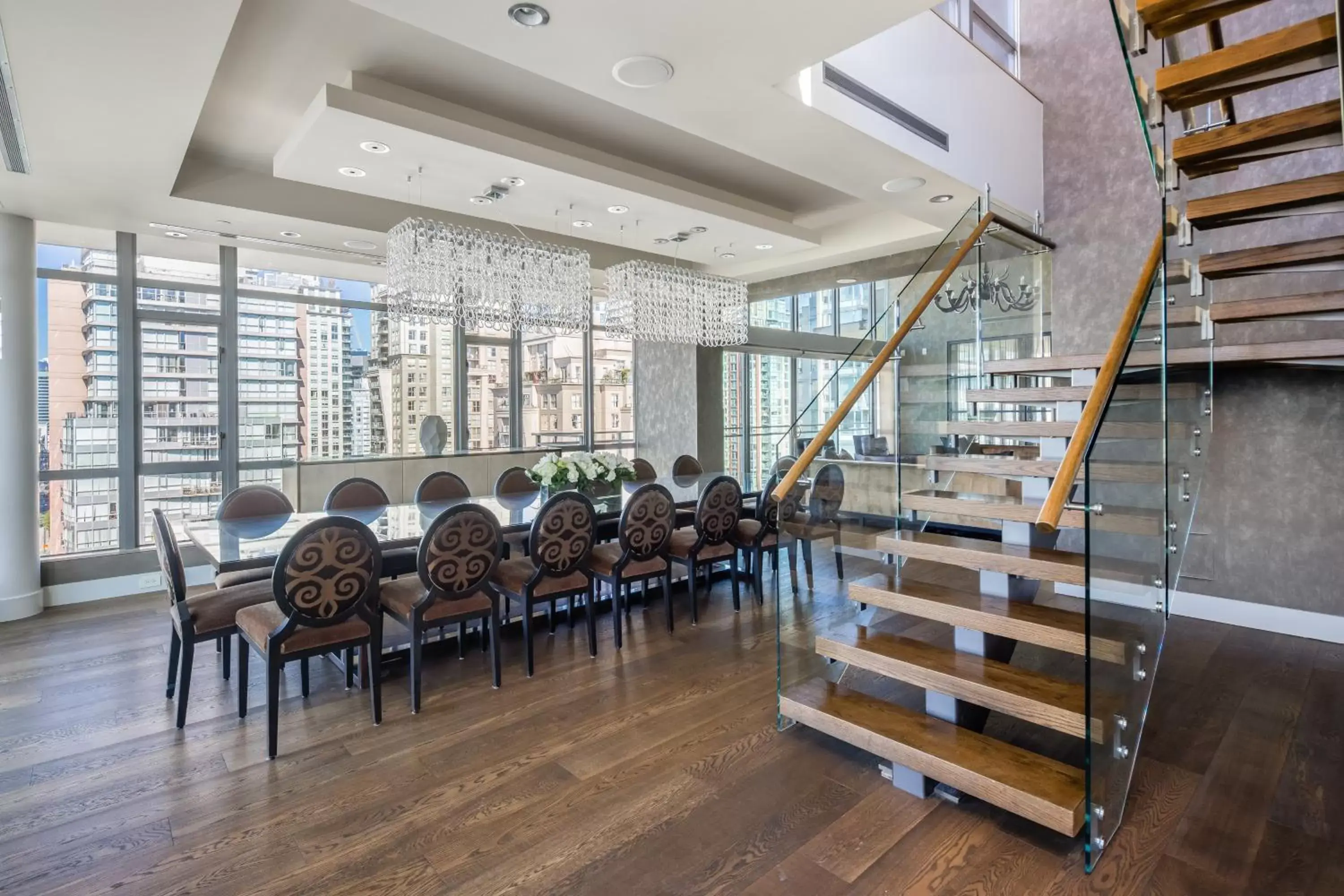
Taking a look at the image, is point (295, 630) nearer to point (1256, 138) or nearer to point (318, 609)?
point (318, 609)

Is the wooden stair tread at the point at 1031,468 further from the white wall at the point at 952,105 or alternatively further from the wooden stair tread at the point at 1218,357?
the white wall at the point at 952,105

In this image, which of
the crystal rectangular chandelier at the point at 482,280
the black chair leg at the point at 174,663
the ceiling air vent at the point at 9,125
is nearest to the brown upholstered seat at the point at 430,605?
the black chair leg at the point at 174,663

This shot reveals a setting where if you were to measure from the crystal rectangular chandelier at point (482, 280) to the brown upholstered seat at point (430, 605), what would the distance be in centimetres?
183

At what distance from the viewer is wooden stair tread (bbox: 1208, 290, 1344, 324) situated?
9.88 ft

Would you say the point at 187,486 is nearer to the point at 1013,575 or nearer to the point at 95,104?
the point at 95,104

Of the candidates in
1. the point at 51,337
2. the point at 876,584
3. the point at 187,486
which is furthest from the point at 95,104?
the point at 876,584

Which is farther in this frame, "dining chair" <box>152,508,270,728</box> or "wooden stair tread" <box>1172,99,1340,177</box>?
"dining chair" <box>152,508,270,728</box>

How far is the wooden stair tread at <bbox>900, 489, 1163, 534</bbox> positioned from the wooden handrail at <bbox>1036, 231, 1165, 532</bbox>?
63 millimetres

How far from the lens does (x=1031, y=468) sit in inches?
126

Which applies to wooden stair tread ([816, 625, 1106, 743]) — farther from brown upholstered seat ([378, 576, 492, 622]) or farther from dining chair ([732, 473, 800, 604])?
brown upholstered seat ([378, 576, 492, 622])

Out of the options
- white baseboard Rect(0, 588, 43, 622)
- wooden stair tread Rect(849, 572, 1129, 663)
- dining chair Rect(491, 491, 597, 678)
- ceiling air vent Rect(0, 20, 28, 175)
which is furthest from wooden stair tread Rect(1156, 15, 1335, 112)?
white baseboard Rect(0, 588, 43, 622)

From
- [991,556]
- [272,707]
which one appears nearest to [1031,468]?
[991,556]

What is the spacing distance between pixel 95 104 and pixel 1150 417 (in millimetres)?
4683

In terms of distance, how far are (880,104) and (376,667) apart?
3.78m
